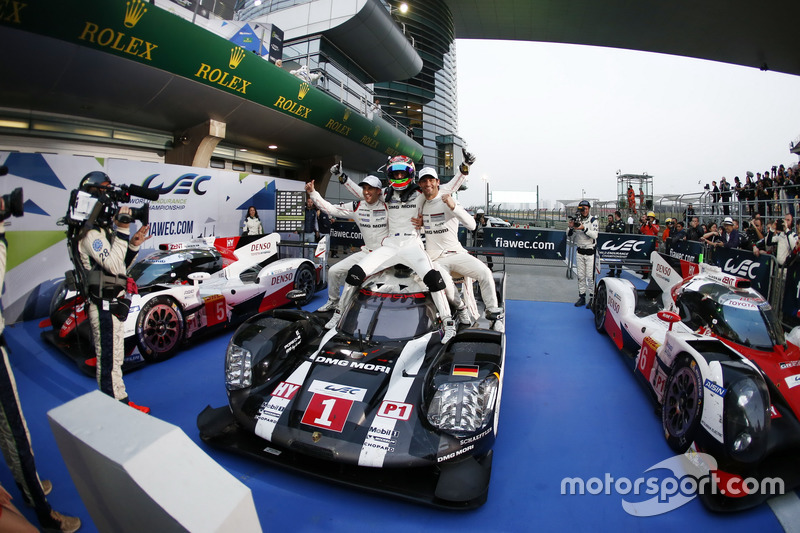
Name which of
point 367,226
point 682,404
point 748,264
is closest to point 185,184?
point 367,226

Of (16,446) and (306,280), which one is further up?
(306,280)

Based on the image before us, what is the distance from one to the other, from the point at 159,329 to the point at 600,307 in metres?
6.11

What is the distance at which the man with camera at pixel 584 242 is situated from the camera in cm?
720

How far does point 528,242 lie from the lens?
10.9m

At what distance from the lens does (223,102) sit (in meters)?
10.2

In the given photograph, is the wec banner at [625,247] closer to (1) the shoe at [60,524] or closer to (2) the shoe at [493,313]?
(2) the shoe at [493,313]

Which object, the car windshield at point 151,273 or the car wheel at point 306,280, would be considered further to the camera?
the car wheel at point 306,280

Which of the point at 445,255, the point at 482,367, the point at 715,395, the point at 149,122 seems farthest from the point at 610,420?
the point at 149,122

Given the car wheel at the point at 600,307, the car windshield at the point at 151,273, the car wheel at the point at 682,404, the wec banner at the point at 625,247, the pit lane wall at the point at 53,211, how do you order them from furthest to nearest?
the wec banner at the point at 625,247 < the pit lane wall at the point at 53,211 < the car wheel at the point at 600,307 < the car windshield at the point at 151,273 < the car wheel at the point at 682,404

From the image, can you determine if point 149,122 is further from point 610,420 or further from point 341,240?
point 610,420

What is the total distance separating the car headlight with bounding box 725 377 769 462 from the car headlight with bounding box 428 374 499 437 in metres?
1.37

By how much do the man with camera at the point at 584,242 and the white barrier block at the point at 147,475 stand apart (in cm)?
738

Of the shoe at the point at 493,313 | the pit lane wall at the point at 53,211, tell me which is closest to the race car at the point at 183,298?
the pit lane wall at the point at 53,211

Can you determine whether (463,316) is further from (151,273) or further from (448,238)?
(151,273)
